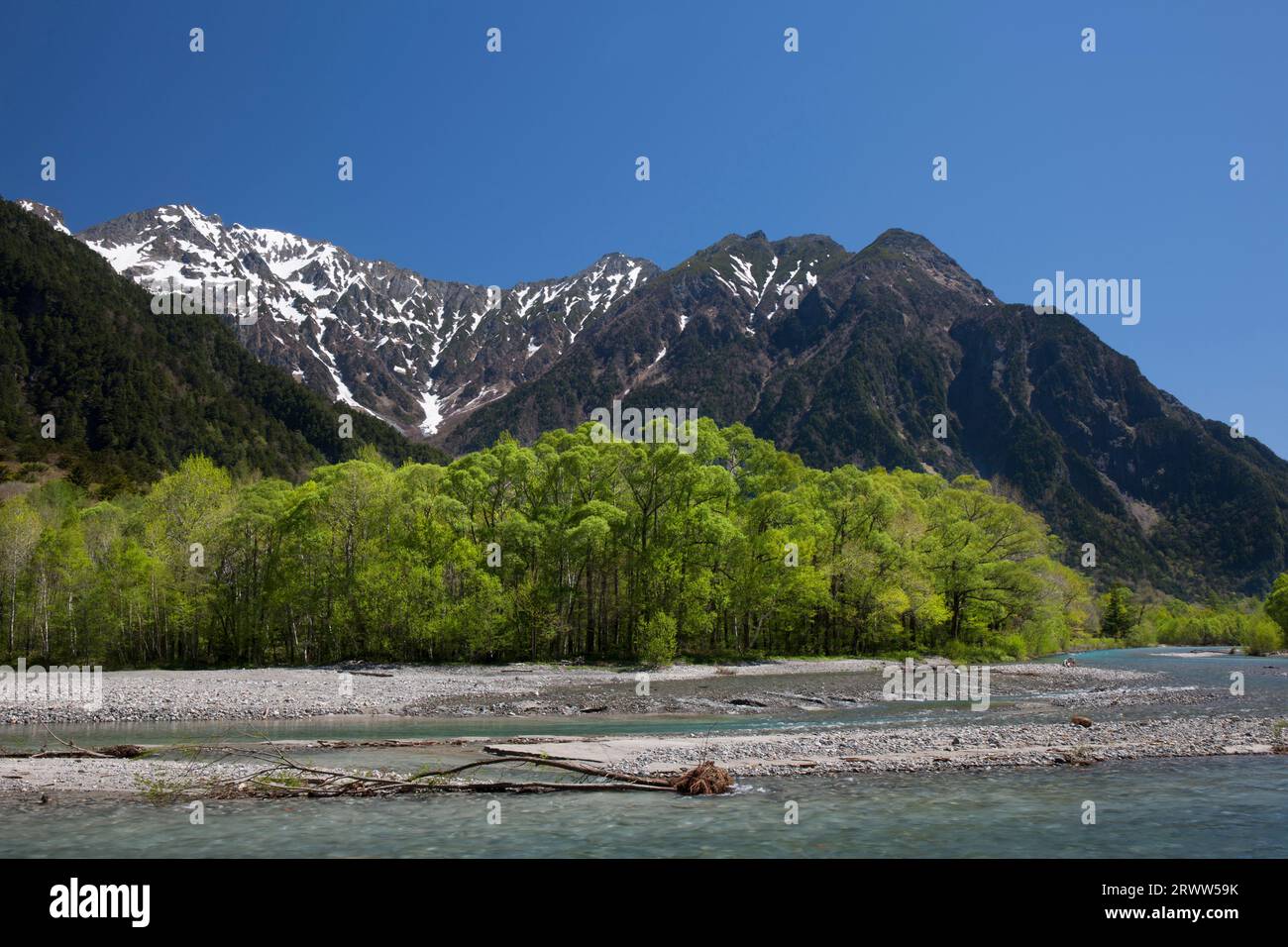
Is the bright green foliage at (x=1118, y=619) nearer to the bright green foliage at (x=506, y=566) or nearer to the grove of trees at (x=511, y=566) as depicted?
the bright green foliage at (x=506, y=566)

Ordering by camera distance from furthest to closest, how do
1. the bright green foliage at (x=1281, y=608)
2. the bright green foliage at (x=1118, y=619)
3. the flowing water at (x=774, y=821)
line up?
the bright green foliage at (x=1118, y=619) → the bright green foliage at (x=1281, y=608) → the flowing water at (x=774, y=821)

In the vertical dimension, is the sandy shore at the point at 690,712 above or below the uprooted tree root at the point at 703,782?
below

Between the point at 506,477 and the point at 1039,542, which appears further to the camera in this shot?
the point at 1039,542

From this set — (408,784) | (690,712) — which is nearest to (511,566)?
(690,712)

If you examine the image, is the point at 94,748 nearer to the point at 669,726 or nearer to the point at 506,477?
the point at 669,726

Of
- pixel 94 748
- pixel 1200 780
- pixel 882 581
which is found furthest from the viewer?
pixel 882 581

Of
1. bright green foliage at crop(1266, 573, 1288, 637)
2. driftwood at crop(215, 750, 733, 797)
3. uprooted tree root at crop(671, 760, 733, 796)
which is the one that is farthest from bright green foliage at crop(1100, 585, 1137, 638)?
driftwood at crop(215, 750, 733, 797)

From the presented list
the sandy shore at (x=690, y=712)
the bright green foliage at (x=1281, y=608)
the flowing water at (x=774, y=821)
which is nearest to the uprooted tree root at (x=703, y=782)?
the flowing water at (x=774, y=821)

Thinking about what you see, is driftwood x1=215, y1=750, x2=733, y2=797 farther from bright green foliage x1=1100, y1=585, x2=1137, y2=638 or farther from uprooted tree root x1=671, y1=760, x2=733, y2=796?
bright green foliage x1=1100, y1=585, x2=1137, y2=638
